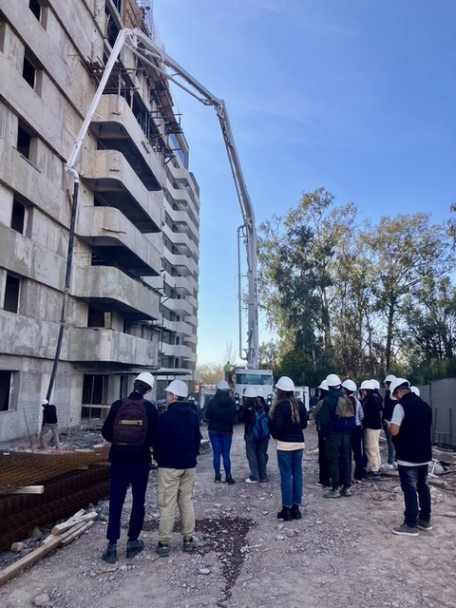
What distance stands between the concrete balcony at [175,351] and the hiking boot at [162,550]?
37226mm

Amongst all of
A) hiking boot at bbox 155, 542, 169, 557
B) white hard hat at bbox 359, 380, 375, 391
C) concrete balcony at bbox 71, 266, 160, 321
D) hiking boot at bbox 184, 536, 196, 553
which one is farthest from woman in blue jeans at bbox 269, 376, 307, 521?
concrete balcony at bbox 71, 266, 160, 321

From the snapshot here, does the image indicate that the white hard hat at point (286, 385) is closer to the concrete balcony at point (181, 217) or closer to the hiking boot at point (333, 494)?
the hiking boot at point (333, 494)

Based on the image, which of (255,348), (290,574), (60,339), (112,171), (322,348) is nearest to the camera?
(290,574)

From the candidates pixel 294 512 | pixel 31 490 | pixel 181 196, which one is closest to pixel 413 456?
pixel 294 512

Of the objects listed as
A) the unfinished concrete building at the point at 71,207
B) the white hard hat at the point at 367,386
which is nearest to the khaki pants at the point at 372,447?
the white hard hat at the point at 367,386

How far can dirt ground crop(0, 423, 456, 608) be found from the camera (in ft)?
13.3

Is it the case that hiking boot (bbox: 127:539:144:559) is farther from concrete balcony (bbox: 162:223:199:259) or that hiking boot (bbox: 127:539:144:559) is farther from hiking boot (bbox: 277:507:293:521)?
concrete balcony (bbox: 162:223:199:259)

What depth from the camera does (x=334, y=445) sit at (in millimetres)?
7453

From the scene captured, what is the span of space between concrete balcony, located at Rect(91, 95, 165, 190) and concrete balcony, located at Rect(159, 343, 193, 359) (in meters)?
18.8

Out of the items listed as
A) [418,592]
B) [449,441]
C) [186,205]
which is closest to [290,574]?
[418,592]

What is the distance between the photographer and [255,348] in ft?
76.4

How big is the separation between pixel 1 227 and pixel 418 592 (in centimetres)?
1484

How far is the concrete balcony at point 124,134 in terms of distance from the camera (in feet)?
73.5

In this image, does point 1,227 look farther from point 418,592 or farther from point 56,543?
point 418,592
